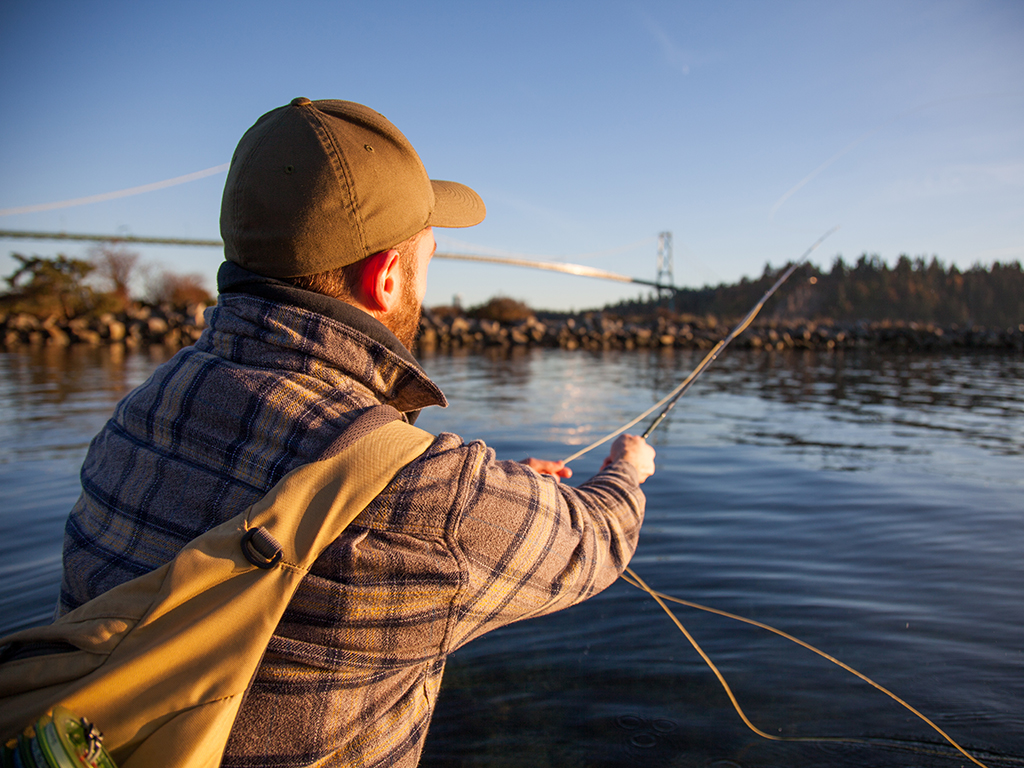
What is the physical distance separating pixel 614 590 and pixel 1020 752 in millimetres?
1651

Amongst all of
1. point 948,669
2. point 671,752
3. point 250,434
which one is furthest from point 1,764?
point 948,669

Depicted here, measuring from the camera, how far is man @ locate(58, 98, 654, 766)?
3.20ft

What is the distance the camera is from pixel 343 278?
3.83 feet

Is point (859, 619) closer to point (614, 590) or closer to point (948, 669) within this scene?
point (948, 669)

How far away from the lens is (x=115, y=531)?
41.3 inches

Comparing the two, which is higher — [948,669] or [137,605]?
[137,605]

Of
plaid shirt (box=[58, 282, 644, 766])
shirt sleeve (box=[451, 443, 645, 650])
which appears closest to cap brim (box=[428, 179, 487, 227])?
plaid shirt (box=[58, 282, 644, 766])

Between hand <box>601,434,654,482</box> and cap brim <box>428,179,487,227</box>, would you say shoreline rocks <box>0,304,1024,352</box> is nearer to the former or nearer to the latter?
hand <box>601,434,654,482</box>

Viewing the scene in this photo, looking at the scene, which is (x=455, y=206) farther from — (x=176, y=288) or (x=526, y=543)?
(x=176, y=288)

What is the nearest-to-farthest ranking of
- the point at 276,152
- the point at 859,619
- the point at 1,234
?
the point at 276,152, the point at 859,619, the point at 1,234

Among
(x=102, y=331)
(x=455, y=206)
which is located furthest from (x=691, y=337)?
(x=455, y=206)

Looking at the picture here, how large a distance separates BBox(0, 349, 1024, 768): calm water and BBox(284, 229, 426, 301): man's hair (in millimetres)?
1664

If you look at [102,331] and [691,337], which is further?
[691,337]

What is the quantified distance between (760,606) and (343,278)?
9.04 ft
